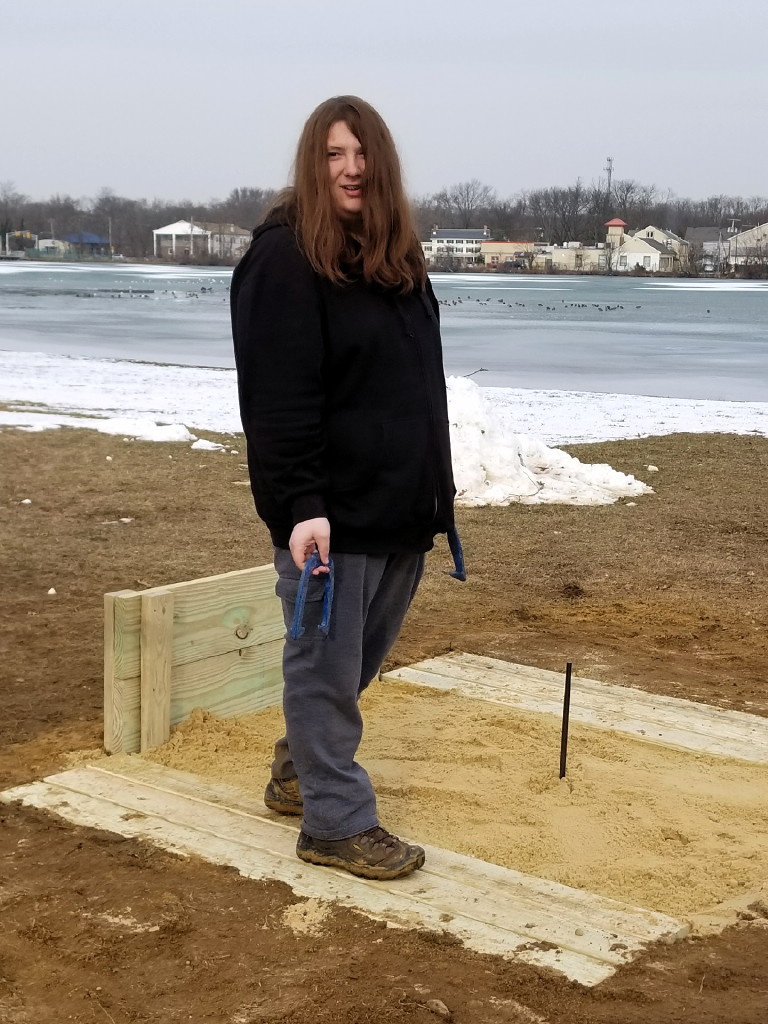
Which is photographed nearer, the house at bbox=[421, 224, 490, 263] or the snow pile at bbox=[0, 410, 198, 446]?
the snow pile at bbox=[0, 410, 198, 446]

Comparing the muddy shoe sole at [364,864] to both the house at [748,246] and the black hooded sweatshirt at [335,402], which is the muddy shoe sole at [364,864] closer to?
the black hooded sweatshirt at [335,402]

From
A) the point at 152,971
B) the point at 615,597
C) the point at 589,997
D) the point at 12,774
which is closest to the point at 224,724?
the point at 12,774

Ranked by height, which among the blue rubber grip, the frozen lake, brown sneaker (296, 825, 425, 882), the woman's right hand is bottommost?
brown sneaker (296, 825, 425, 882)

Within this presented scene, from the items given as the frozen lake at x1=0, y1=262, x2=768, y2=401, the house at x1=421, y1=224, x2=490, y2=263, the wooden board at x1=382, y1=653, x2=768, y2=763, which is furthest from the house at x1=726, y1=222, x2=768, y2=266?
the wooden board at x1=382, y1=653, x2=768, y2=763

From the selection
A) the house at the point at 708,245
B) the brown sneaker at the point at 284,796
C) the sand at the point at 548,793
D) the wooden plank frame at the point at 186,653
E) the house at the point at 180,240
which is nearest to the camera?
the sand at the point at 548,793

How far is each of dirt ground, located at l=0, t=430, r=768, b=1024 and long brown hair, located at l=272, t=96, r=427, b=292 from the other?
154cm

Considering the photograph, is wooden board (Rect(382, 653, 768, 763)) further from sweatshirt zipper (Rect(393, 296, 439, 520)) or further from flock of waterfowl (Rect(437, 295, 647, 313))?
flock of waterfowl (Rect(437, 295, 647, 313))

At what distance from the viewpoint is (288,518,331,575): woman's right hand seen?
2881 mm

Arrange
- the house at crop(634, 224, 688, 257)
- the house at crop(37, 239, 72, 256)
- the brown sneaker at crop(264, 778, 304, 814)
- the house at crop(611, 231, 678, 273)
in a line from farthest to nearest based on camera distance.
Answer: the house at crop(37, 239, 72, 256) < the house at crop(634, 224, 688, 257) < the house at crop(611, 231, 678, 273) < the brown sneaker at crop(264, 778, 304, 814)

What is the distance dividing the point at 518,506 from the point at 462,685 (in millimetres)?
4314

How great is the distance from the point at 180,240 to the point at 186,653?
15527 centimetres

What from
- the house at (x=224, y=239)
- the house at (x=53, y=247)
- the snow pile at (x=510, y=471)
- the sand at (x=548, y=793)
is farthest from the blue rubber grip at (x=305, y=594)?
the house at (x=53, y=247)

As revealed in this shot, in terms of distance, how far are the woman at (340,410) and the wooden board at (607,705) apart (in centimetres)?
150

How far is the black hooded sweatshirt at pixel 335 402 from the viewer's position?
288 cm
